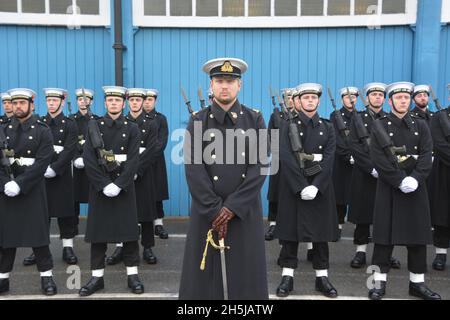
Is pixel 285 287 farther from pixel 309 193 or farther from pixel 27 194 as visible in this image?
pixel 27 194

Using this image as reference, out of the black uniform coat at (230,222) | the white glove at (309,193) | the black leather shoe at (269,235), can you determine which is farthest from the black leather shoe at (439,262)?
the black uniform coat at (230,222)

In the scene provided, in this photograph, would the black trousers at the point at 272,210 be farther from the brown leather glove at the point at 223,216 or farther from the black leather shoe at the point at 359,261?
the brown leather glove at the point at 223,216

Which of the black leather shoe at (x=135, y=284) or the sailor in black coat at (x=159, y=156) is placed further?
the sailor in black coat at (x=159, y=156)

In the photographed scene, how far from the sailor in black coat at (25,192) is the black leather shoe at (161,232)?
2.46 meters

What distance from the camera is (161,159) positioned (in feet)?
24.2

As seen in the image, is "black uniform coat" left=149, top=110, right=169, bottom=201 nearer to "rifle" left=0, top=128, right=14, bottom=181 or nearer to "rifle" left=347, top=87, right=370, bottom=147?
"rifle" left=0, top=128, right=14, bottom=181

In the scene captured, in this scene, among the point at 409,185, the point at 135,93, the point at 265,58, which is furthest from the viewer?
the point at 265,58

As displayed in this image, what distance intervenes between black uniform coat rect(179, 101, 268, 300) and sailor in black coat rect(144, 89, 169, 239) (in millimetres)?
3288

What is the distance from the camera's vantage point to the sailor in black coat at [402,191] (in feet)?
15.5

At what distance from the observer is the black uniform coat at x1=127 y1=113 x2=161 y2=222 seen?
5965 mm

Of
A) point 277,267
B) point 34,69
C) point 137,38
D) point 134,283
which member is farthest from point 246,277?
point 34,69

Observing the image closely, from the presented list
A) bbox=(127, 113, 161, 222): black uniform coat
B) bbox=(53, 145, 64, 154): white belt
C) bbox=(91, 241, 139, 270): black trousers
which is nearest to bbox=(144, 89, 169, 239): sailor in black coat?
bbox=(127, 113, 161, 222): black uniform coat

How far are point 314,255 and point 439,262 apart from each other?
6.37 ft

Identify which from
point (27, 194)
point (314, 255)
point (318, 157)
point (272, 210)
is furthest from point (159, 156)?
A: point (314, 255)
